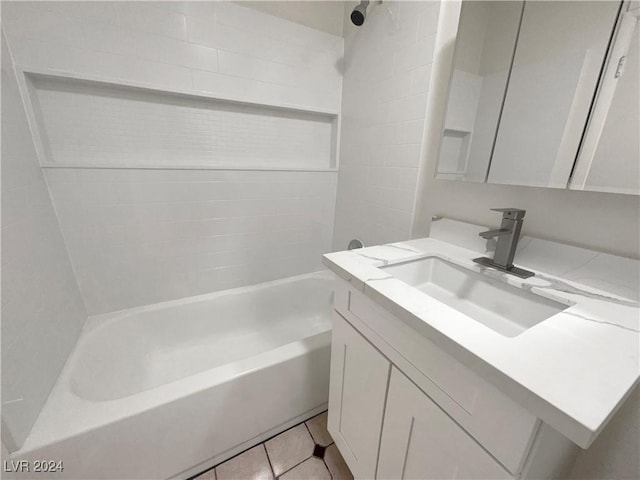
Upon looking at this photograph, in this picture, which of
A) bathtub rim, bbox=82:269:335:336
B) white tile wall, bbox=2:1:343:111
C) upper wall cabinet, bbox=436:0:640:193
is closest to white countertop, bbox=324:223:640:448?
upper wall cabinet, bbox=436:0:640:193

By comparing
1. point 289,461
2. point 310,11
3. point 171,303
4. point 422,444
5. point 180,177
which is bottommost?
point 289,461

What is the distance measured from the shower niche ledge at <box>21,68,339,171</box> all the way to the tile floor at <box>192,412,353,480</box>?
58.0 inches

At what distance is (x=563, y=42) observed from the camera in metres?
0.72

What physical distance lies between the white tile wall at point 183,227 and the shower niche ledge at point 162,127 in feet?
0.27

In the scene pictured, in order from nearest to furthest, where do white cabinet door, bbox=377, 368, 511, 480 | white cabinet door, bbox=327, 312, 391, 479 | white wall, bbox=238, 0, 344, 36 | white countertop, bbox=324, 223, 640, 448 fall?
white countertop, bbox=324, 223, 640, 448
white cabinet door, bbox=377, 368, 511, 480
white cabinet door, bbox=327, 312, 391, 479
white wall, bbox=238, 0, 344, 36

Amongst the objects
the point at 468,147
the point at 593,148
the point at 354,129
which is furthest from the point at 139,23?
the point at 593,148

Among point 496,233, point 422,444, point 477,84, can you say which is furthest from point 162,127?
point 422,444

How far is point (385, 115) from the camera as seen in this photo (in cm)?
132

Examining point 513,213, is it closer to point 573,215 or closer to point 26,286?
point 573,215

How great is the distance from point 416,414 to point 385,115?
51.3 inches

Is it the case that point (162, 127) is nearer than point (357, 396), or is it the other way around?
point (357, 396)

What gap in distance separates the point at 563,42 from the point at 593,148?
33 centimetres

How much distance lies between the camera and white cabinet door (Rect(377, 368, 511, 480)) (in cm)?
48

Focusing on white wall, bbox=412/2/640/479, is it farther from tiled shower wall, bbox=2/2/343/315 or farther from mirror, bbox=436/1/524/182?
tiled shower wall, bbox=2/2/343/315
